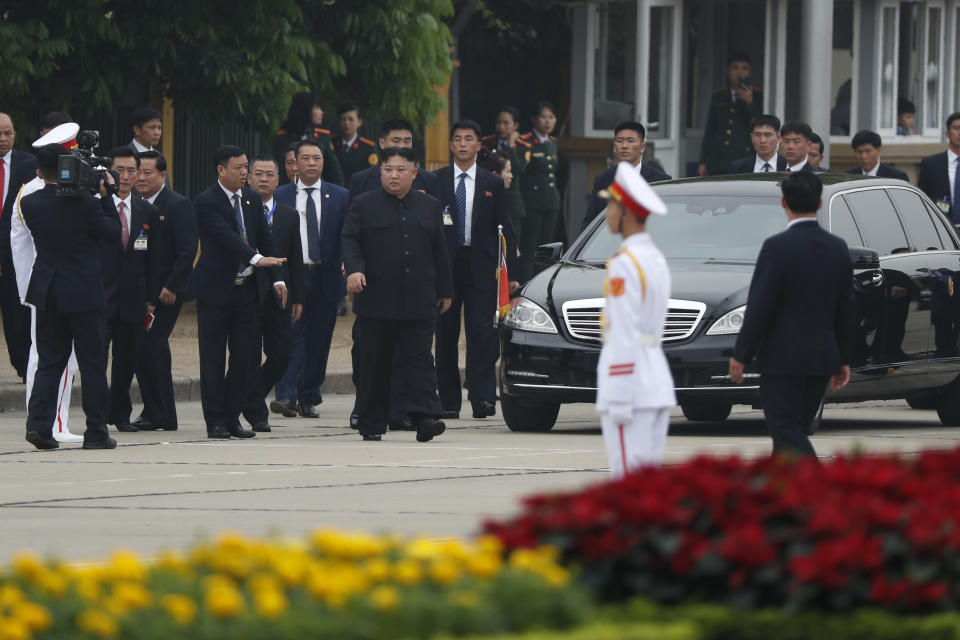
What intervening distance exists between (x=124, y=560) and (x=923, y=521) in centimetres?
215

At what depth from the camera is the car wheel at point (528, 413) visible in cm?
1495

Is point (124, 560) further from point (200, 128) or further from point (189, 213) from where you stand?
point (200, 128)

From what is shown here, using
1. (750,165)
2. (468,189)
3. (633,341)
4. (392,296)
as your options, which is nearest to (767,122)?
(750,165)

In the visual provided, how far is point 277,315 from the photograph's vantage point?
15297 mm

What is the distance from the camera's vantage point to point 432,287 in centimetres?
1443

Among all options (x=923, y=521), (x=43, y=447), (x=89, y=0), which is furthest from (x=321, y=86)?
(x=923, y=521)

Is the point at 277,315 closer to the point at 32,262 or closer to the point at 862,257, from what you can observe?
the point at 32,262

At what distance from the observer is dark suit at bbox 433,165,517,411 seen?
16125mm

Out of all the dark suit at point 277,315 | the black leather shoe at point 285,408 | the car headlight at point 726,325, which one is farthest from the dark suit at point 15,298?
the car headlight at point 726,325

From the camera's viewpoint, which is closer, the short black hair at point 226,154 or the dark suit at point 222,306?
the dark suit at point 222,306

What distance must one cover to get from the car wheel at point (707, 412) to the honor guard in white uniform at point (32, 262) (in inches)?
175

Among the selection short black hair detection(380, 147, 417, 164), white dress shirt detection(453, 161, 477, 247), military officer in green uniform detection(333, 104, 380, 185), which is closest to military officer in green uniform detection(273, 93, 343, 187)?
military officer in green uniform detection(333, 104, 380, 185)

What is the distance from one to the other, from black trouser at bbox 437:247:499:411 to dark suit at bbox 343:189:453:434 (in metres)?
1.70

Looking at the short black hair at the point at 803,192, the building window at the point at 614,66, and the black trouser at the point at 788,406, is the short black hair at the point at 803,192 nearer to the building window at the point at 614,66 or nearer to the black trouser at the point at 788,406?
the black trouser at the point at 788,406
